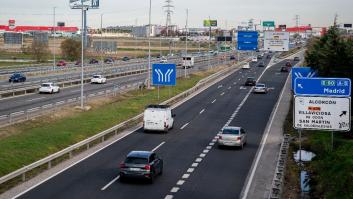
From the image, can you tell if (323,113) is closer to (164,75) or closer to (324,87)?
(324,87)

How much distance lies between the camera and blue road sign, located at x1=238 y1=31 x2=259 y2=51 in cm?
9239

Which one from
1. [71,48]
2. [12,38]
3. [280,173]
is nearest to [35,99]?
[280,173]

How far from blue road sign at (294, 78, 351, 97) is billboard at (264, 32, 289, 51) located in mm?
58015

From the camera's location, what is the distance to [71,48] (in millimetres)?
141875

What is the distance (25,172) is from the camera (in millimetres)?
24750

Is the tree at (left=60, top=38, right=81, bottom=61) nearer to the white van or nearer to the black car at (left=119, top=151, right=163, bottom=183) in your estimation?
the white van

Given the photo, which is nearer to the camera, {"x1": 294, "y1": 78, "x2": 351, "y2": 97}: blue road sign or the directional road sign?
the directional road sign

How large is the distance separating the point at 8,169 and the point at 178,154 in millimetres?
10309

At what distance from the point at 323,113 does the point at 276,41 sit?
59.8 meters

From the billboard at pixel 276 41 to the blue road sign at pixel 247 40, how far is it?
1079cm

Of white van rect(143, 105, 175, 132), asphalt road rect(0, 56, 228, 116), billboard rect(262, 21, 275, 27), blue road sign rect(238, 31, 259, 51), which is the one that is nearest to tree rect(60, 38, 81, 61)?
billboard rect(262, 21, 275, 27)

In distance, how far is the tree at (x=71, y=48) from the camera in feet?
458

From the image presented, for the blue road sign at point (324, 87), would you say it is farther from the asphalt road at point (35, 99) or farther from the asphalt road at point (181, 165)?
the asphalt road at point (35, 99)

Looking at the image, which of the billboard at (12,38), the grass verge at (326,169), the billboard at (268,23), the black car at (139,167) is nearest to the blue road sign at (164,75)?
the grass verge at (326,169)
